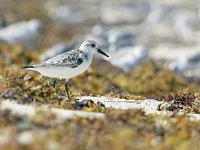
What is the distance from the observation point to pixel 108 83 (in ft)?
62.0

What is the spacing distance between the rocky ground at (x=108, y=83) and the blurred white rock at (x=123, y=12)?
0.22 ft

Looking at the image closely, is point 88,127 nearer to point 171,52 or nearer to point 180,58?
point 180,58

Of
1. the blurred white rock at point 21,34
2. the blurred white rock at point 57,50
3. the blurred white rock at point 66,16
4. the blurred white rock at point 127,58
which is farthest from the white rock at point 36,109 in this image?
the blurred white rock at point 66,16

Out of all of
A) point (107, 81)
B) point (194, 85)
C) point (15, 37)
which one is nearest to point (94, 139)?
point (107, 81)

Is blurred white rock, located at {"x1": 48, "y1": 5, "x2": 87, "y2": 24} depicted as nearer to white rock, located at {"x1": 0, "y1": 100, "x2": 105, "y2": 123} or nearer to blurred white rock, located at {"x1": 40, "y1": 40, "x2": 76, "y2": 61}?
blurred white rock, located at {"x1": 40, "y1": 40, "x2": 76, "y2": 61}

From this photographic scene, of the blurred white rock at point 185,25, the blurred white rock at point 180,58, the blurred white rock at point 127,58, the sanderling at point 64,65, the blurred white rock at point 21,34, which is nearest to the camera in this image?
the sanderling at point 64,65

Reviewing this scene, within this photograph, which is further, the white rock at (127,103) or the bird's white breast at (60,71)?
the white rock at (127,103)

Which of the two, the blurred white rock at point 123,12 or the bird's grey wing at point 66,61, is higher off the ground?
the blurred white rock at point 123,12

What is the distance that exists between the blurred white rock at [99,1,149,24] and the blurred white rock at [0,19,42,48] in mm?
12181

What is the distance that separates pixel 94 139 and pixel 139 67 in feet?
44.5

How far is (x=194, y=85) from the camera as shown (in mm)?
20516

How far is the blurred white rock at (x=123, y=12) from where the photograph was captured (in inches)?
1619

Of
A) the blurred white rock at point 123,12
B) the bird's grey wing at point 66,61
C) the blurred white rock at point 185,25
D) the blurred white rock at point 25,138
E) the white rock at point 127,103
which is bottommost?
the blurred white rock at point 25,138

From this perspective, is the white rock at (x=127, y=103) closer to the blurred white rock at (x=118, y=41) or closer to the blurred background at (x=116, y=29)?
the blurred background at (x=116, y=29)
